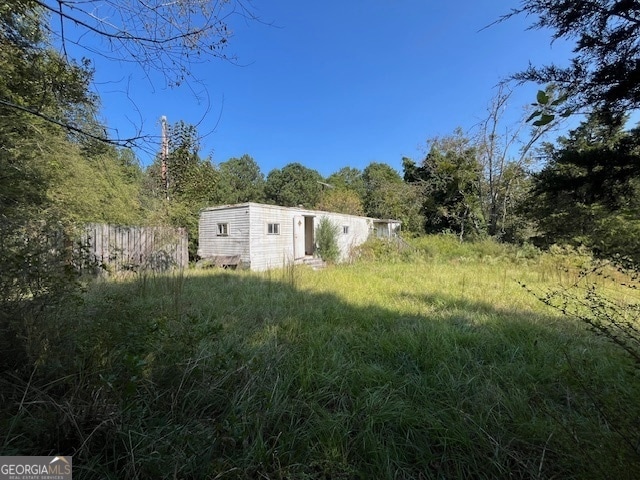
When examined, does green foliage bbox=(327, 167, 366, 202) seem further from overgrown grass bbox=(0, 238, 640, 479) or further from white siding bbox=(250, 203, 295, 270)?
overgrown grass bbox=(0, 238, 640, 479)

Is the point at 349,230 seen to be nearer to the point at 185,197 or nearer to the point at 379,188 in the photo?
the point at 185,197

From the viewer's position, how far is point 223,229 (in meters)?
11.1

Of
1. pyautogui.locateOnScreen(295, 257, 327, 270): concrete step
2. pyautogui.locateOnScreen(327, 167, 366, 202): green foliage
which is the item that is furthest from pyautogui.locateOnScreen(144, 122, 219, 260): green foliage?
pyautogui.locateOnScreen(327, 167, 366, 202): green foliage

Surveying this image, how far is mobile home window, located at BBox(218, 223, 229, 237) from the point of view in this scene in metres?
10.9

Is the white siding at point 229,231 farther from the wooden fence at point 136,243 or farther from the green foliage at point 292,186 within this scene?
the green foliage at point 292,186

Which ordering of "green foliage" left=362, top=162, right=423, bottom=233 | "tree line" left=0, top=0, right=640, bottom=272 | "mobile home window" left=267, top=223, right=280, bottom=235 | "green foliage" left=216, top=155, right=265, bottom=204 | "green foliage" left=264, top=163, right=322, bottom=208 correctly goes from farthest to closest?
1. "green foliage" left=264, top=163, right=322, bottom=208
2. "green foliage" left=216, top=155, right=265, bottom=204
3. "green foliage" left=362, top=162, right=423, bottom=233
4. "mobile home window" left=267, top=223, right=280, bottom=235
5. "tree line" left=0, top=0, right=640, bottom=272

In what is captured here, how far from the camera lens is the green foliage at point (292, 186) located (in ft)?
102

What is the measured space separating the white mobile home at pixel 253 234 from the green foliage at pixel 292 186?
1782 cm

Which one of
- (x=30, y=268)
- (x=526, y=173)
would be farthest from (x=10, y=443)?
(x=526, y=173)

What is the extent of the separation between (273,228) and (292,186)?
67.7ft

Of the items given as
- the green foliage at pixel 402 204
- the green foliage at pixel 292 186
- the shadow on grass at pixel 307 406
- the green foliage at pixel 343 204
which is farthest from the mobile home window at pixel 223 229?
the green foliage at pixel 292 186

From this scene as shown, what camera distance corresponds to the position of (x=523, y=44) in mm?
1812

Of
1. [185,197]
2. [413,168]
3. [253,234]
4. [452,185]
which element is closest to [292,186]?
[413,168]

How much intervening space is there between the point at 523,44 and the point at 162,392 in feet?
9.73
